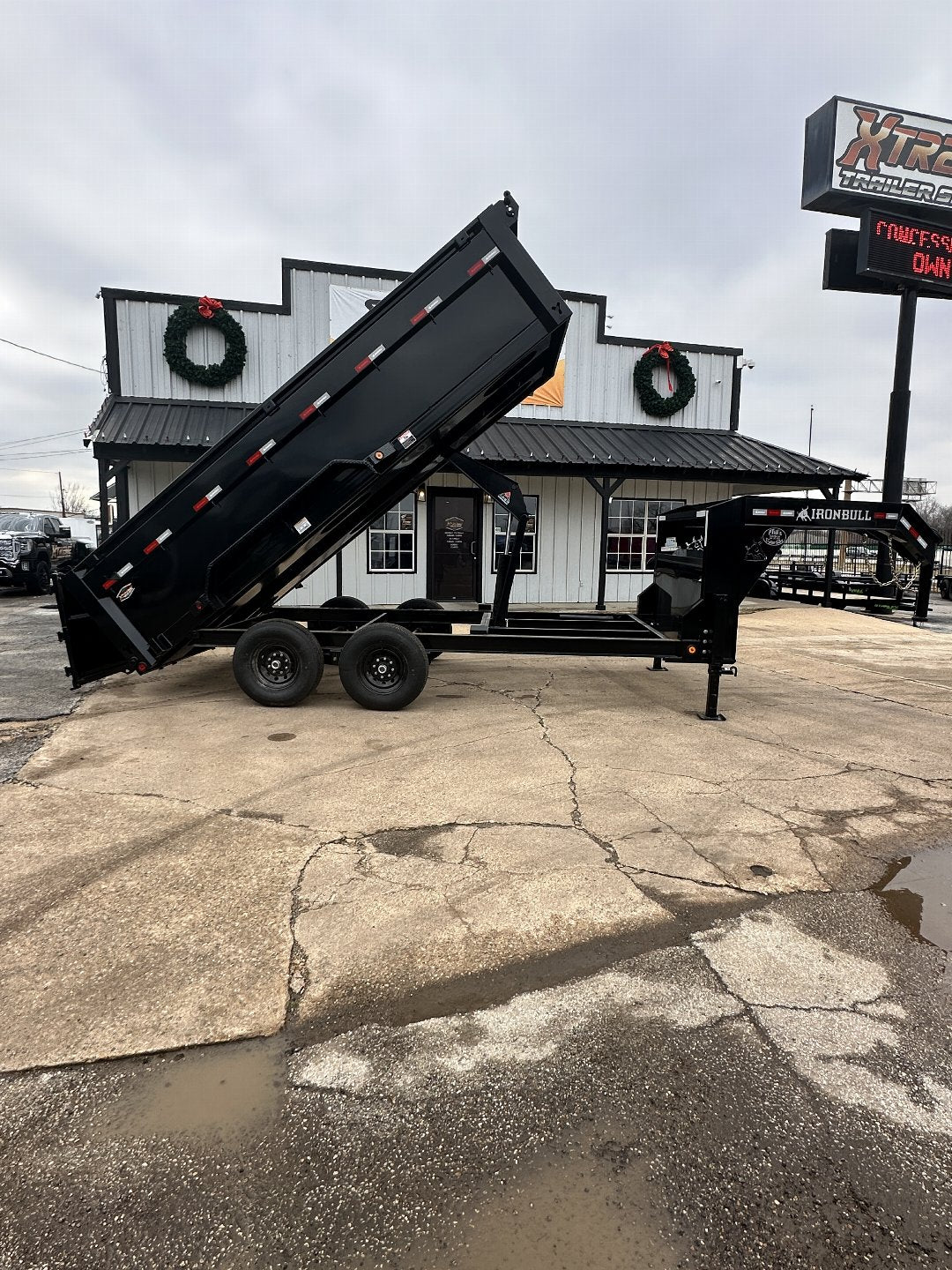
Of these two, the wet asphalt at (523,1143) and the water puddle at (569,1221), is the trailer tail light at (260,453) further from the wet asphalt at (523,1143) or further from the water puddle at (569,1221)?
the water puddle at (569,1221)

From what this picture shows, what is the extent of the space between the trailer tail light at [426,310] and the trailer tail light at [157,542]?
9.13 feet

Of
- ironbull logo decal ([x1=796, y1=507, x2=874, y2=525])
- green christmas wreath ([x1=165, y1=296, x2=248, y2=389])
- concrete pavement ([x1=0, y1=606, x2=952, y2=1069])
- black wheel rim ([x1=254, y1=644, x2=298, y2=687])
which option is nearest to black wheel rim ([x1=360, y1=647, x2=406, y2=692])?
concrete pavement ([x1=0, y1=606, x2=952, y2=1069])

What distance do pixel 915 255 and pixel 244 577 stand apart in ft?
60.4

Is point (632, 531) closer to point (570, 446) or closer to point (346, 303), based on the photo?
point (570, 446)

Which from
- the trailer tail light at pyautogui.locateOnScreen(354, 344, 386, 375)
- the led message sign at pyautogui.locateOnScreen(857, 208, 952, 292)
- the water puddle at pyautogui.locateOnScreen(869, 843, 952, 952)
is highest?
the led message sign at pyautogui.locateOnScreen(857, 208, 952, 292)

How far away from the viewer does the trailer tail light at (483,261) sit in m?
5.78

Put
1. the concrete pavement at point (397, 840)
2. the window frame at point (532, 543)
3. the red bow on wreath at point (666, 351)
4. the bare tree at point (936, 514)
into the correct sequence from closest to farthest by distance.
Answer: the concrete pavement at point (397, 840) → the window frame at point (532, 543) → the red bow on wreath at point (666, 351) → the bare tree at point (936, 514)

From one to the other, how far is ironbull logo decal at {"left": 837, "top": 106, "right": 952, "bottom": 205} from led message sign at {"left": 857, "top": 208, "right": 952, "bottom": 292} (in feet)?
3.45

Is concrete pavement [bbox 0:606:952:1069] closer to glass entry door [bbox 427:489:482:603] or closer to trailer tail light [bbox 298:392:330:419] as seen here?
trailer tail light [bbox 298:392:330:419]

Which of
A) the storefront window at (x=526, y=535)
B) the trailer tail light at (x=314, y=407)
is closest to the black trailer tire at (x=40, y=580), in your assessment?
the storefront window at (x=526, y=535)

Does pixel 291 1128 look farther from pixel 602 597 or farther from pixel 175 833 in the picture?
pixel 602 597

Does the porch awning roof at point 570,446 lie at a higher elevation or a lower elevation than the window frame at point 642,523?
higher

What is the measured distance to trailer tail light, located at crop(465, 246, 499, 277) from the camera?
227 inches

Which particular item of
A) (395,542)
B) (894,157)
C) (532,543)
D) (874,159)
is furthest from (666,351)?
(894,157)
